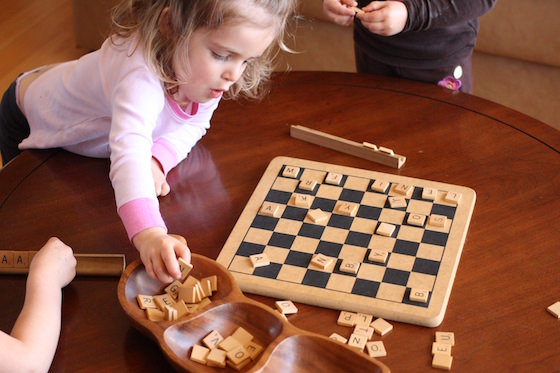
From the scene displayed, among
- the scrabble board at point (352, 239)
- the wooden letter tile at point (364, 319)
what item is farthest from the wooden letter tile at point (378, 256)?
the wooden letter tile at point (364, 319)

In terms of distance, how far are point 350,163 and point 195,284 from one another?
425 mm

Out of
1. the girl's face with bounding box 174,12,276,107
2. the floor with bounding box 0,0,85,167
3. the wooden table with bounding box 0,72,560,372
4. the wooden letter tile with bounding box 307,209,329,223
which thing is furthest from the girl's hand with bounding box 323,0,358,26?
the floor with bounding box 0,0,85,167

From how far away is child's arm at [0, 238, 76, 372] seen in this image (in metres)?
0.98

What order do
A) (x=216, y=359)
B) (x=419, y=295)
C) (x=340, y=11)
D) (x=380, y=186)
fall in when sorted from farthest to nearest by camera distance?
(x=340, y=11)
(x=380, y=186)
(x=419, y=295)
(x=216, y=359)

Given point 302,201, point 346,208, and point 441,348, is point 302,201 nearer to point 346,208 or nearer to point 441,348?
point 346,208

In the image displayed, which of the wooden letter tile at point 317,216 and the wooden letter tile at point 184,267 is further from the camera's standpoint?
the wooden letter tile at point 317,216

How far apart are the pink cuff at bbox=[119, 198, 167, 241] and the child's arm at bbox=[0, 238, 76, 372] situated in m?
0.09

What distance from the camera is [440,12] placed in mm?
1694

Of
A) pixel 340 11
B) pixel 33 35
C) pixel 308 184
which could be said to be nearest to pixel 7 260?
pixel 308 184

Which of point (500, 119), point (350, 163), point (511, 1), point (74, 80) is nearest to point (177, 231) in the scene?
point (350, 163)

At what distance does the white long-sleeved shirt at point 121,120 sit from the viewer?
1226 mm

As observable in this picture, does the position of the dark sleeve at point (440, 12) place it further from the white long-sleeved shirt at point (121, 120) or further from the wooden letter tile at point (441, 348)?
the wooden letter tile at point (441, 348)

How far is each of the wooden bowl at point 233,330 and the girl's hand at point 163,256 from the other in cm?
2

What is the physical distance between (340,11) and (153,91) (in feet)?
1.49
